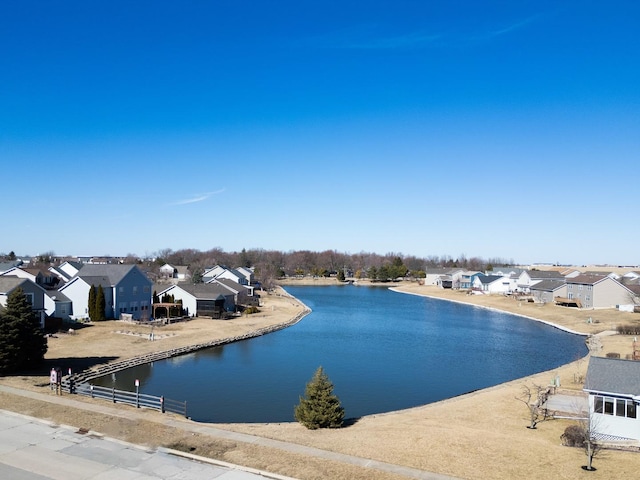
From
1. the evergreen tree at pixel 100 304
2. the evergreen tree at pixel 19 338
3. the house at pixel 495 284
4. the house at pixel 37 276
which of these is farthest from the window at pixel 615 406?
the house at pixel 495 284

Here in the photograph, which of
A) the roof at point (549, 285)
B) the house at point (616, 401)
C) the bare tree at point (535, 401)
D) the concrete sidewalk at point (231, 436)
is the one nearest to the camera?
the concrete sidewalk at point (231, 436)

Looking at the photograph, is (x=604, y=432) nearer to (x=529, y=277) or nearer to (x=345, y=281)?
(x=529, y=277)

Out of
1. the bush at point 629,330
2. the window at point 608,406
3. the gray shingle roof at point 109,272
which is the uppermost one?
the gray shingle roof at point 109,272

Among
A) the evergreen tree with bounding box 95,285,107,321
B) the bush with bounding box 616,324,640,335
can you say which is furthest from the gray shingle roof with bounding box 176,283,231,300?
the bush with bounding box 616,324,640,335

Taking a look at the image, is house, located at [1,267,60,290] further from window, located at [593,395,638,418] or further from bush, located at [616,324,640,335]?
bush, located at [616,324,640,335]

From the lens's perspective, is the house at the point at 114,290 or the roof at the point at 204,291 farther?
the roof at the point at 204,291

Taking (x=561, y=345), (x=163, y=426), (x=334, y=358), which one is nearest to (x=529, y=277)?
(x=561, y=345)

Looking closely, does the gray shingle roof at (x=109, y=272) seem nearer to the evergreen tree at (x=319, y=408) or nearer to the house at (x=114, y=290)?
the house at (x=114, y=290)
